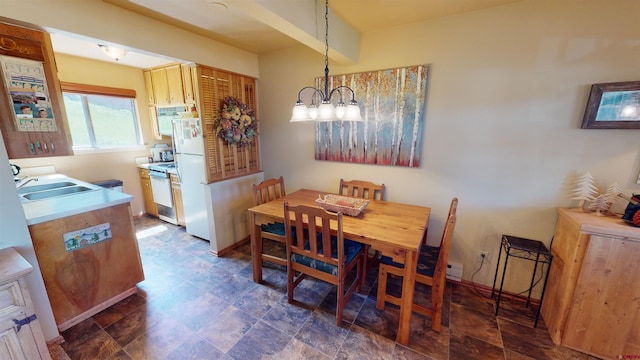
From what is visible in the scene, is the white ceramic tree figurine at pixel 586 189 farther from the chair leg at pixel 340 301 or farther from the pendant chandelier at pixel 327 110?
the chair leg at pixel 340 301

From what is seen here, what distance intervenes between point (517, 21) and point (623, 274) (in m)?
1.95

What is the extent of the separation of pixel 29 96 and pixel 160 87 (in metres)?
2.05

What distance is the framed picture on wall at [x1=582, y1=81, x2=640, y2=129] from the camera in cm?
161

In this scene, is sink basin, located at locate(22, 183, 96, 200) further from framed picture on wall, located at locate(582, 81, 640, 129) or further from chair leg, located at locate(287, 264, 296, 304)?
framed picture on wall, located at locate(582, 81, 640, 129)

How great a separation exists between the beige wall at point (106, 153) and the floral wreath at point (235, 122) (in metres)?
2.02

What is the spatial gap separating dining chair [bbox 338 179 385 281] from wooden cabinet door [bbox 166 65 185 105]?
2481 millimetres

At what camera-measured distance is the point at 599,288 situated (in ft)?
5.12

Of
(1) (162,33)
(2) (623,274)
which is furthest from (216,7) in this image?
(2) (623,274)

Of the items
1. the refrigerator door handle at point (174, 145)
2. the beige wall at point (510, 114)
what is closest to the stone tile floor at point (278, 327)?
the beige wall at point (510, 114)

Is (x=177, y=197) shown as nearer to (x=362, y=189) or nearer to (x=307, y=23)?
(x=362, y=189)

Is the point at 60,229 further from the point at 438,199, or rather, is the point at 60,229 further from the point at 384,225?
the point at 438,199

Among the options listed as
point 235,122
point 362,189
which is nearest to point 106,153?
point 235,122

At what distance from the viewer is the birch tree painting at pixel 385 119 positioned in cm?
229

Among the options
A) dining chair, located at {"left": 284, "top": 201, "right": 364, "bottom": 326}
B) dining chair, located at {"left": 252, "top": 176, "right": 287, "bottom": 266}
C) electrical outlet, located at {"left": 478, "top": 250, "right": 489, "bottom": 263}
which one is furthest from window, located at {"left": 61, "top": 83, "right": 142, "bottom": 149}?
electrical outlet, located at {"left": 478, "top": 250, "right": 489, "bottom": 263}
